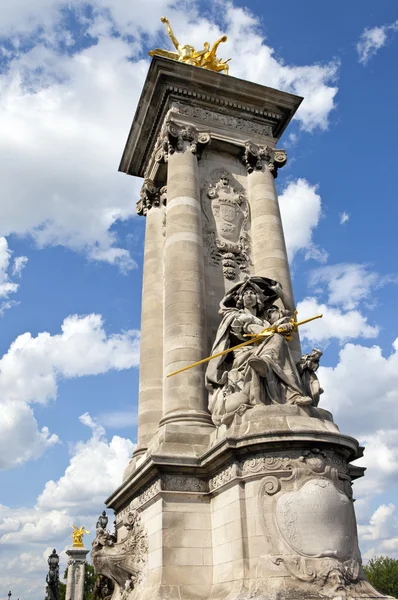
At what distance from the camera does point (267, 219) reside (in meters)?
18.0

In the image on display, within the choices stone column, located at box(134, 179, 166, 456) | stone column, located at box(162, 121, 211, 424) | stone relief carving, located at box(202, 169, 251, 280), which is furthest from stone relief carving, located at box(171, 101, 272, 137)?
stone column, located at box(134, 179, 166, 456)

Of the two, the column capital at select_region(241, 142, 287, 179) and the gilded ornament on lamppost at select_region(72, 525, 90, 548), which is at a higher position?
the column capital at select_region(241, 142, 287, 179)

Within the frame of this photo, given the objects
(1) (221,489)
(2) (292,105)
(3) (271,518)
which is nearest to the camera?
(3) (271,518)

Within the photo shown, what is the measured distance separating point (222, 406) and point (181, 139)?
345 inches

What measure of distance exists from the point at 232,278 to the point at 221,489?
6.71m

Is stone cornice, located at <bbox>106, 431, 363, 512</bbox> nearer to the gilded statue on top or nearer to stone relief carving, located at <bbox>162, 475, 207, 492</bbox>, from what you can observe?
stone relief carving, located at <bbox>162, 475, 207, 492</bbox>

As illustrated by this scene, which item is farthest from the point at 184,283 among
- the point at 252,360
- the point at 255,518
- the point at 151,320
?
the point at 255,518

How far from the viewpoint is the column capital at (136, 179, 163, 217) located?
20297mm

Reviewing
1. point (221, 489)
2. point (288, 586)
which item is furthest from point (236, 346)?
point (288, 586)

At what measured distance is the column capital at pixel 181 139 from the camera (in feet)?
59.4

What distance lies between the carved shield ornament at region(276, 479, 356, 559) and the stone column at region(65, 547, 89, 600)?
31217mm

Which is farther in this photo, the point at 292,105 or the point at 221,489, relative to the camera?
the point at 292,105

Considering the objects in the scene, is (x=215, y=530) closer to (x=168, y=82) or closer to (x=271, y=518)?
(x=271, y=518)

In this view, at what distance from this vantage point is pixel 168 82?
19.0m
